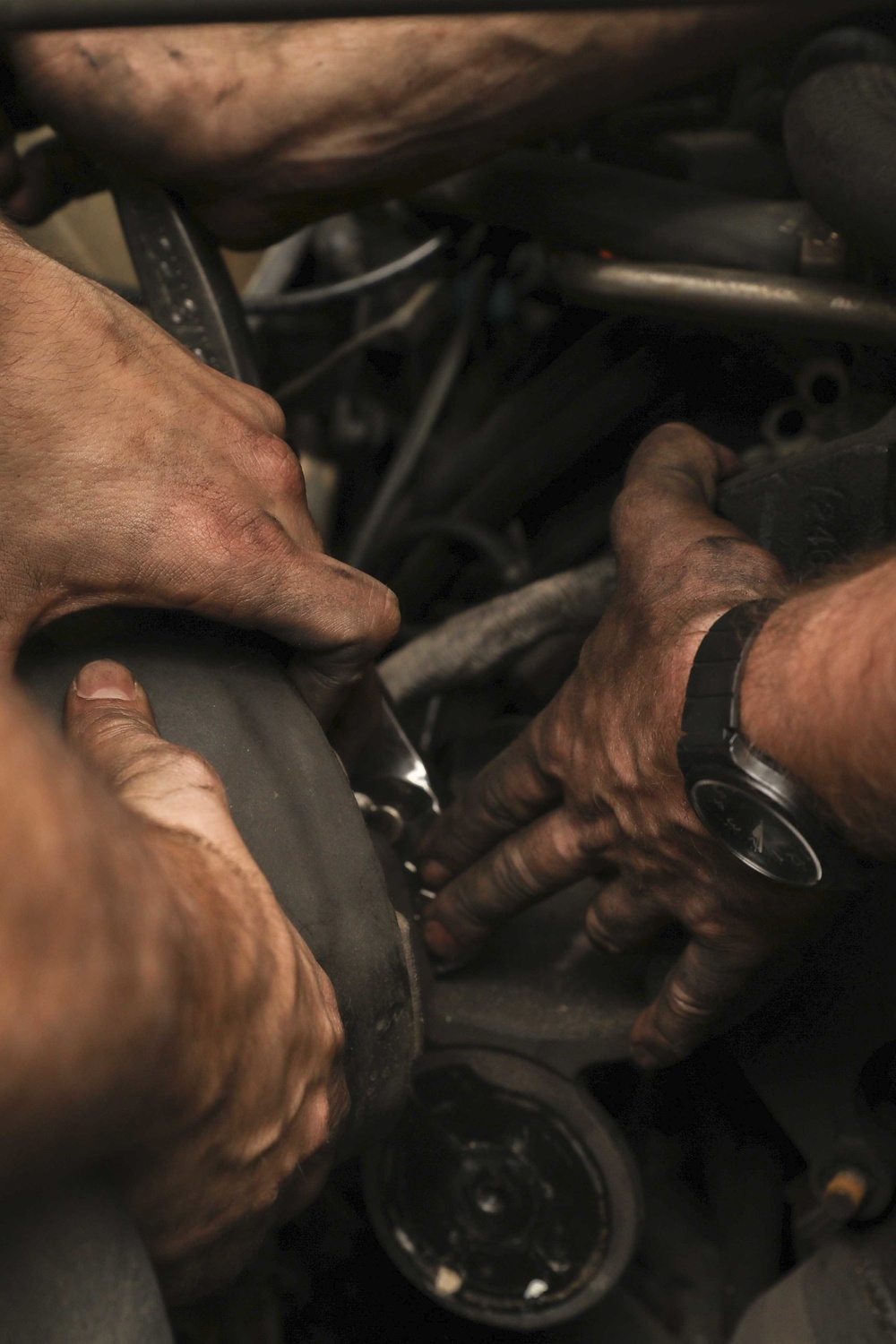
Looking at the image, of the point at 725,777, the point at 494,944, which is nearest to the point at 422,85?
the point at 725,777

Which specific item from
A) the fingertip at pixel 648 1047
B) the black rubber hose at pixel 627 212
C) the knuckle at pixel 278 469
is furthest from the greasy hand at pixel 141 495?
the black rubber hose at pixel 627 212

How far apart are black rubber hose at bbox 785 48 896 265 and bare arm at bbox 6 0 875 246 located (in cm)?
7

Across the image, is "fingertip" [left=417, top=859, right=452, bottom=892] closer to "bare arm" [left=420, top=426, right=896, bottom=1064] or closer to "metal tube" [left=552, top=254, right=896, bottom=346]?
"bare arm" [left=420, top=426, right=896, bottom=1064]

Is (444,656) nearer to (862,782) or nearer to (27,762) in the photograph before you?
(862,782)

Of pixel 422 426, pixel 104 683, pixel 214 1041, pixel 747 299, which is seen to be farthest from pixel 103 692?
pixel 422 426

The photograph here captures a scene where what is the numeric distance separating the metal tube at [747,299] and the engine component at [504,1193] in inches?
25.1

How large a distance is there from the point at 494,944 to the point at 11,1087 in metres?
0.62

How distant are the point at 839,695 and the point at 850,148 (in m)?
0.51

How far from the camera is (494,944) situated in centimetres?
90

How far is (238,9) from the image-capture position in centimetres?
56

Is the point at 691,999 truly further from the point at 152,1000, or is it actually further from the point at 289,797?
the point at 152,1000

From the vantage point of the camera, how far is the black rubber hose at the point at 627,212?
2.98 feet

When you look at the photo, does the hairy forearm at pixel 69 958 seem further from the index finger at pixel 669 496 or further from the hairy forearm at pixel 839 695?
the index finger at pixel 669 496

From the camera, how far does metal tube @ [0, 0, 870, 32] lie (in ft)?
1.83
